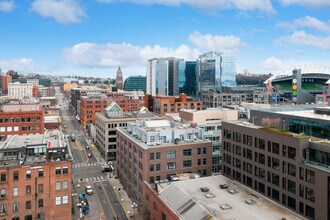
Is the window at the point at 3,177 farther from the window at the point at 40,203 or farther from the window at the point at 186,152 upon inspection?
the window at the point at 186,152

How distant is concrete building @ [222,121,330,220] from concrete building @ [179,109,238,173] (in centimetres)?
2208

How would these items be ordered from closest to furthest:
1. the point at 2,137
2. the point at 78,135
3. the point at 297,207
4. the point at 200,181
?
the point at 297,207, the point at 200,181, the point at 2,137, the point at 78,135

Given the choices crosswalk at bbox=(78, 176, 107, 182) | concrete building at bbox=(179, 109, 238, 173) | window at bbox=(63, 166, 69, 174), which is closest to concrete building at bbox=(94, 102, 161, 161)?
crosswalk at bbox=(78, 176, 107, 182)

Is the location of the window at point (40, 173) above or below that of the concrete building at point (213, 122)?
below

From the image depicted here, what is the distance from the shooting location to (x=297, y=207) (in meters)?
51.4

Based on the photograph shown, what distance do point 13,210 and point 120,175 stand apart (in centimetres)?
4352

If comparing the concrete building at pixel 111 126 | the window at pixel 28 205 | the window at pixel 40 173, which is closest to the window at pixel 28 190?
the window at pixel 28 205

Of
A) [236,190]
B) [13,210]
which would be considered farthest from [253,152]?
[13,210]

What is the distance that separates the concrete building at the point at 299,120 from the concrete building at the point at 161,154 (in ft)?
55.8

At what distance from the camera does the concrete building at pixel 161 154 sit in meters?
76.2

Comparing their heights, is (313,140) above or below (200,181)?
above

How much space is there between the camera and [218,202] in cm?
5644

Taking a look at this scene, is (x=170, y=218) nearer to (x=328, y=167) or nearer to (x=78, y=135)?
(x=328, y=167)

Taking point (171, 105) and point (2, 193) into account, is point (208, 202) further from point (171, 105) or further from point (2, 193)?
point (171, 105)
